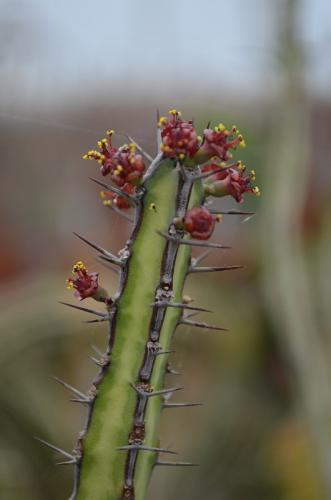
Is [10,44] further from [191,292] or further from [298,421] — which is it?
[298,421]

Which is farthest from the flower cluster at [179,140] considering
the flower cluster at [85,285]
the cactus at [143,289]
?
the flower cluster at [85,285]

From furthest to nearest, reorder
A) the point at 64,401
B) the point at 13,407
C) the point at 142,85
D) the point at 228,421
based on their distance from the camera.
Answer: the point at 142,85, the point at 228,421, the point at 64,401, the point at 13,407

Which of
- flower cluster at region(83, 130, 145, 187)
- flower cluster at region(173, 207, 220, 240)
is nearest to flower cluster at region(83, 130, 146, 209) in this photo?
flower cluster at region(83, 130, 145, 187)

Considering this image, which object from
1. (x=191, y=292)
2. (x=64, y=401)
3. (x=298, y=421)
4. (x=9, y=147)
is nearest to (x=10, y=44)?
(x=191, y=292)

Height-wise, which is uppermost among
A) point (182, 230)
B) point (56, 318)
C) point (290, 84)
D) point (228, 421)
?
point (290, 84)

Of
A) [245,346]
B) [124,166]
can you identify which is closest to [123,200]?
[124,166]

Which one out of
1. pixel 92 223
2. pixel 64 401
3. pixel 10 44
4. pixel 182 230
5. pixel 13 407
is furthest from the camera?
pixel 92 223

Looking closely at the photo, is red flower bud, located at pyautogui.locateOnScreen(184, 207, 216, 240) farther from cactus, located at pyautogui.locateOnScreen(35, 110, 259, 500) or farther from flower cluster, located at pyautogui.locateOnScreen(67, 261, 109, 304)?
flower cluster, located at pyautogui.locateOnScreen(67, 261, 109, 304)
